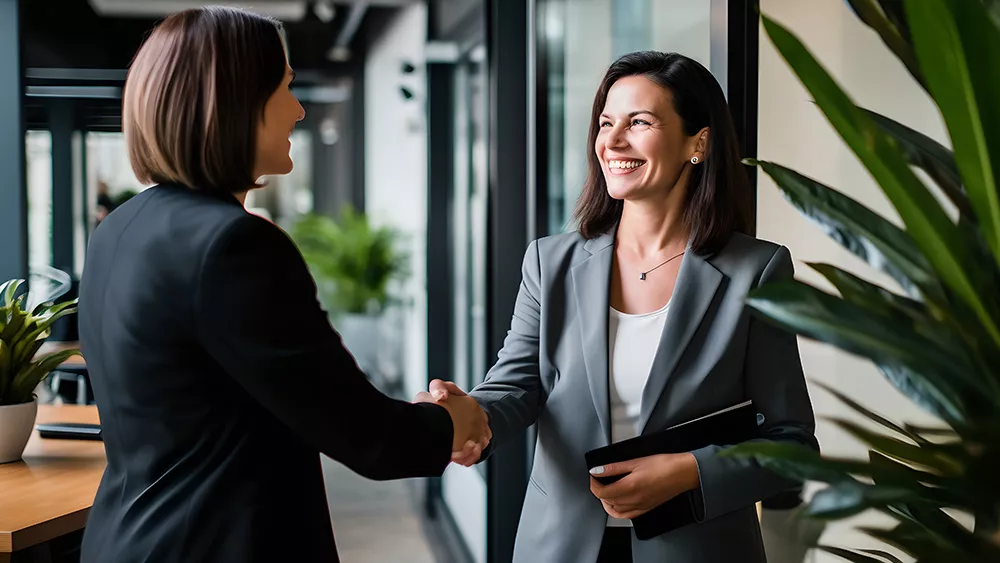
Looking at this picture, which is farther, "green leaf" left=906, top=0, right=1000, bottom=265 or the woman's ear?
the woman's ear

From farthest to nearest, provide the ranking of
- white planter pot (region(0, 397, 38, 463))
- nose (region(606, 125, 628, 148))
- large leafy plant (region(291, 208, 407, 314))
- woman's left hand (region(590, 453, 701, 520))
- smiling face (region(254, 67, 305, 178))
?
1. large leafy plant (region(291, 208, 407, 314))
2. white planter pot (region(0, 397, 38, 463))
3. nose (region(606, 125, 628, 148))
4. woman's left hand (region(590, 453, 701, 520))
5. smiling face (region(254, 67, 305, 178))

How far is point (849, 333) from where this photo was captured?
2.36 feet

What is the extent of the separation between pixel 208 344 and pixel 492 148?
2.17 m

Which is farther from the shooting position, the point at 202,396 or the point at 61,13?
the point at 61,13

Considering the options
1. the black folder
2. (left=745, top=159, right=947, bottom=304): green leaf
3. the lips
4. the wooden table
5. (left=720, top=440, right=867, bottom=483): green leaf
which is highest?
the lips

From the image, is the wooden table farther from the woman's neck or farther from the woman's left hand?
the woman's neck

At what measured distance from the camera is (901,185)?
702mm

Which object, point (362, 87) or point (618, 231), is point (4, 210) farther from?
point (362, 87)

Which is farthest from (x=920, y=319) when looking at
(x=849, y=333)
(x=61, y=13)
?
(x=61, y=13)

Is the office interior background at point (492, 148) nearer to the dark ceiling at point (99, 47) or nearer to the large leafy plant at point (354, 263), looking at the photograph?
the dark ceiling at point (99, 47)

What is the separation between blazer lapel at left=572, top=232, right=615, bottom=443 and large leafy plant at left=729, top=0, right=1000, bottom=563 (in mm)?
811

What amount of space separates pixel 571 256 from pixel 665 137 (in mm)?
301

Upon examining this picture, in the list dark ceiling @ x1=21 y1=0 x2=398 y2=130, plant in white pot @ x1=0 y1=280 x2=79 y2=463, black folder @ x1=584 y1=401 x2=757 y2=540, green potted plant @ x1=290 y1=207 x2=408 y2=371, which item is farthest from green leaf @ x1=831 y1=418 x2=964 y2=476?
green potted plant @ x1=290 y1=207 x2=408 y2=371

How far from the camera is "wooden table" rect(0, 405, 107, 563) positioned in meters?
1.56
